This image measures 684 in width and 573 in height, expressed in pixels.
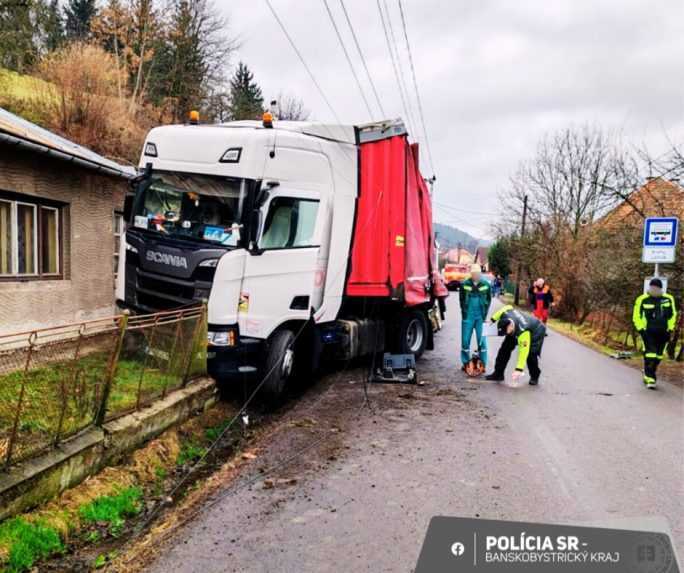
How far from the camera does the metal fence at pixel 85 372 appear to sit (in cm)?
391

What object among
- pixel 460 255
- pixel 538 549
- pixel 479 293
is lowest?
pixel 538 549

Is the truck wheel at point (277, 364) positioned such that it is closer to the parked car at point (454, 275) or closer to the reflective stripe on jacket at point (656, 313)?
the reflective stripe on jacket at point (656, 313)

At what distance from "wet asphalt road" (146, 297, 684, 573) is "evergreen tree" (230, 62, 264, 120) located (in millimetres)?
35444

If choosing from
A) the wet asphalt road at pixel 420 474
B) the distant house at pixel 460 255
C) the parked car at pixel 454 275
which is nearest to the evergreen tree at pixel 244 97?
the parked car at pixel 454 275

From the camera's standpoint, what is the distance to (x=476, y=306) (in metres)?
9.95

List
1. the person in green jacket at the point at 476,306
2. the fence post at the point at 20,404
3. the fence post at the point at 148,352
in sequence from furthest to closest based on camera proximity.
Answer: the person in green jacket at the point at 476,306 < the fence post at the point at 148,352 < the fence post at the point at 20,404

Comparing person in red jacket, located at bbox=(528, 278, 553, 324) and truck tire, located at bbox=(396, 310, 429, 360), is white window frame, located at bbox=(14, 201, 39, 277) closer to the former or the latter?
truck tire, located at bbox=(396, 310, 429, 360)

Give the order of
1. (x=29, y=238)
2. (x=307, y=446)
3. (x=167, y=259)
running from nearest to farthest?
(x=307, y=446) < (x=167, y=259) < (x=29, y=238)

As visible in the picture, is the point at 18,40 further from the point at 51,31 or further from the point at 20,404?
the point at 20,404

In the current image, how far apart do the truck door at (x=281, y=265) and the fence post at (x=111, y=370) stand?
193cm

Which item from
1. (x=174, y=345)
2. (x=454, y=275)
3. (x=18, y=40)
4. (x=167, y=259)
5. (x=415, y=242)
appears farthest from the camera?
(x=454, y=275)

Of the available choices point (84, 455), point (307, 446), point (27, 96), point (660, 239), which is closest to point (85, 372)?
point (84, 455)

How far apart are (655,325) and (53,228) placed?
9.86 metres

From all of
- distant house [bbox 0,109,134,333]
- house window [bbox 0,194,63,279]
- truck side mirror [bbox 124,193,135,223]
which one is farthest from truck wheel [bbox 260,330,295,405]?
house window [bbox 0,194,63,279]
